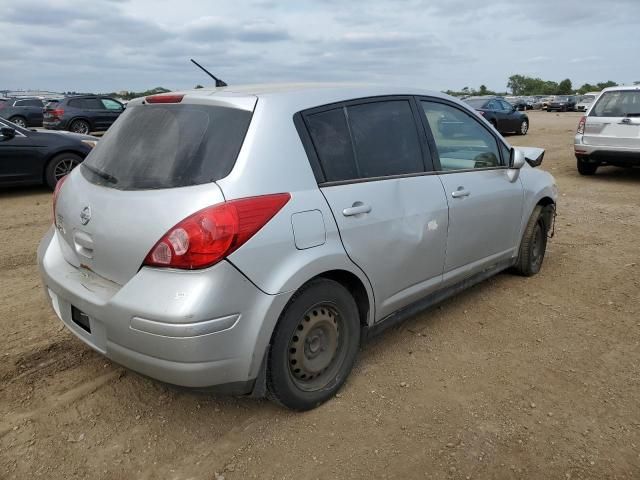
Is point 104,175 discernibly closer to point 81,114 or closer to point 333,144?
point 333,144

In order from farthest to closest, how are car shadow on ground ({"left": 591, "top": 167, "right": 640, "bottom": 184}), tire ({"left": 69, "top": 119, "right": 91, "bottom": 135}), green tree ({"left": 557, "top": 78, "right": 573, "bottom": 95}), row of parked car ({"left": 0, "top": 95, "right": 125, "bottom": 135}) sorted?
green tree ({"left": 557, "top": 78, "right": 573, "bottom": 95}), tire ({"left": 69, "top": 119, "right": 91, "bottom": 135}), row of parked car ({"left": 0, "top": 95, "right": 125, "bottom": 135}), car shadow on ground ({"left": 591, "top": 167, "right": 640, "bottom": 184})

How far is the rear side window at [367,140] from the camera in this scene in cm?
281

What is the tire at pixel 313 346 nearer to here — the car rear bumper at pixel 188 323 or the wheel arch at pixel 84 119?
the car rear bumper at pixel 188 323

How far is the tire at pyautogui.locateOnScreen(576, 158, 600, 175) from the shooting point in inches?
409

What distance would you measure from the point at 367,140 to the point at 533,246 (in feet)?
7.80

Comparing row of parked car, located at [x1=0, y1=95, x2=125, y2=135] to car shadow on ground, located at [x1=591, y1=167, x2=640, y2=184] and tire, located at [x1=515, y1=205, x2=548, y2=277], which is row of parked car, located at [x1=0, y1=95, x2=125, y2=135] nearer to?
car shadow on ground, located at [x1=591, y1=167, x2=640, y2=184]

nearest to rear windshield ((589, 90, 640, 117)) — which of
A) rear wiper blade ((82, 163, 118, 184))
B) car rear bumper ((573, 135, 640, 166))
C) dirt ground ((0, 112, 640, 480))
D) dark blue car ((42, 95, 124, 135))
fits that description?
car rear bumper ((573, 135, 640, 166))

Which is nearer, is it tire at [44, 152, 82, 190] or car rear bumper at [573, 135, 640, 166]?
tire at [44, 152, 82, 190]

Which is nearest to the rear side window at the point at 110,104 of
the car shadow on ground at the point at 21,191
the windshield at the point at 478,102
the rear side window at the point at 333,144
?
the car shadow on ground at the point at 21,191

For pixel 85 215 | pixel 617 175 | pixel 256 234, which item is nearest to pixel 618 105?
pixel 617 175

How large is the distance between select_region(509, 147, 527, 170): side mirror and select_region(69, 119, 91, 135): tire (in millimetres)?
17313

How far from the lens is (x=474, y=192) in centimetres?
368

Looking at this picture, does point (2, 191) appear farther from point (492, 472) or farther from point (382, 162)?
point (492, 472)

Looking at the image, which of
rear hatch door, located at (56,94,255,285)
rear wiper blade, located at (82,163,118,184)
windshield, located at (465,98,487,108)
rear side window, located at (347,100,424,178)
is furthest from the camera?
windshield, located at (465,98,487,108)
